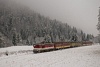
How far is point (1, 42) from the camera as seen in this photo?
79625 millimetres

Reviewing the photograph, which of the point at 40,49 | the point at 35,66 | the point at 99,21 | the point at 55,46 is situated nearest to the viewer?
the point at 35,66

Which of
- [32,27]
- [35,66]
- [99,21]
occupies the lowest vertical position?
[35,66]

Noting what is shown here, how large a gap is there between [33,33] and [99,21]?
149442mm

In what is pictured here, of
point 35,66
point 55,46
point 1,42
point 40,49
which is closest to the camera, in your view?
point 35,66

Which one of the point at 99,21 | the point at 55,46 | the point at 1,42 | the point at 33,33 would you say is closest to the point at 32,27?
the point at 33,33

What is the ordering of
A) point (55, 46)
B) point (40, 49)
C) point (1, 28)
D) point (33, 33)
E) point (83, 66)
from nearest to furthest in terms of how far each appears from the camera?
point (83, 66) < point (40, 49) < point (55, 46) < point (1, 28) < point (33, 33)

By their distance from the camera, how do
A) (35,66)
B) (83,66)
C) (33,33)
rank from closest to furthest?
(83,66)
(35,66)
(33,33)

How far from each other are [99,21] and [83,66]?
1741 centimetres

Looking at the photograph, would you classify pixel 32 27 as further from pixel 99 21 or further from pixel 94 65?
pixel 94 65

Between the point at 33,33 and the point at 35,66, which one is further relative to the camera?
the point at 33,33

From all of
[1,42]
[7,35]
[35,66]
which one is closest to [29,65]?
[35,66]

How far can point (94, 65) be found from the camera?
16.9 meters

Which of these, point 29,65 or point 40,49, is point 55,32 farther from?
point 29,65

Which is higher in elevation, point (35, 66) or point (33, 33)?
point (33, 33)
